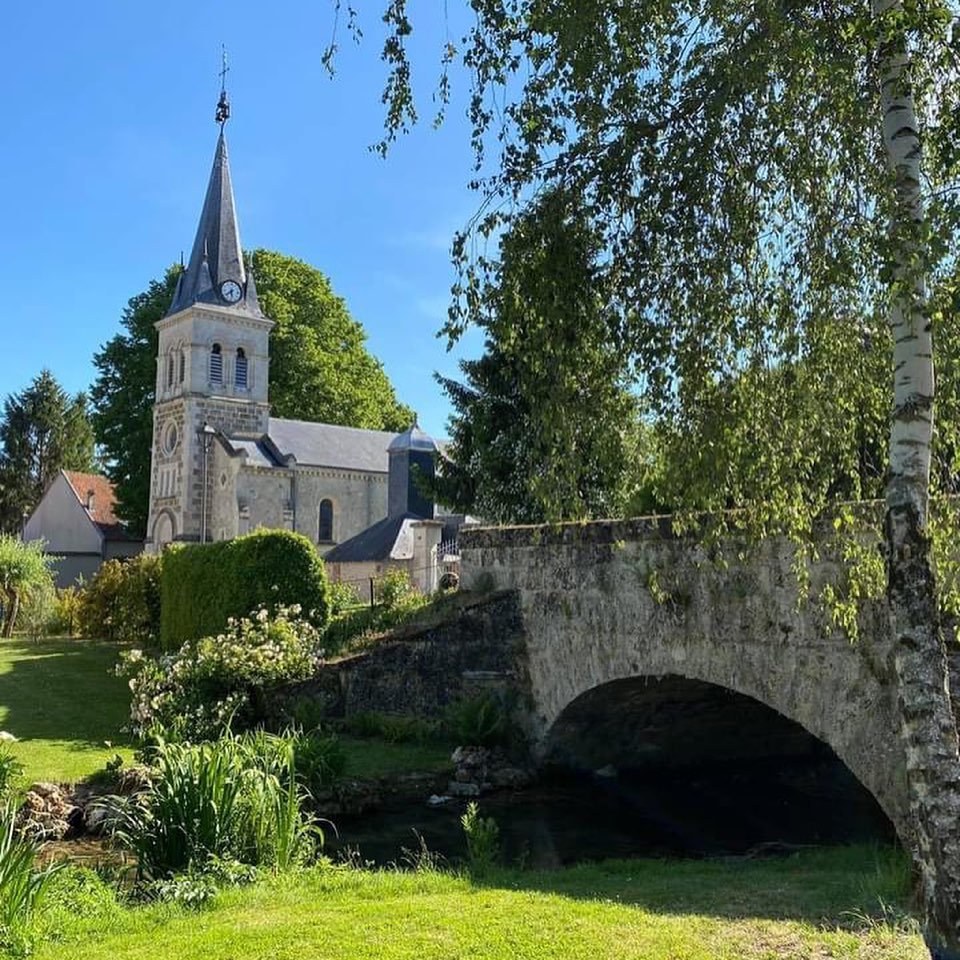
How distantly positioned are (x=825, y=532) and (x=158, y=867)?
5.51m

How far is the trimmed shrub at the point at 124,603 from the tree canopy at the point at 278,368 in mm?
15409

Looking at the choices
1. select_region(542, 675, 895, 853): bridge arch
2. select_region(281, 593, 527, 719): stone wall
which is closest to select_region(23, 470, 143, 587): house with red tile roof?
select_region(281, 593, 527, 719): stone wall

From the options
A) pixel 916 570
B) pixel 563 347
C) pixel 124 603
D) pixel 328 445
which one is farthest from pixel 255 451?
pixel 916 570

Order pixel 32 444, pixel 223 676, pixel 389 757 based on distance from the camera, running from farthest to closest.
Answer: pixel 32 444, pixel 223 676, pixel 389 757

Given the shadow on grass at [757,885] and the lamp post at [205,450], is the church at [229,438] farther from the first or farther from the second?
the shadow on grass at [757,885]

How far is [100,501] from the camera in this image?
43.9 meters

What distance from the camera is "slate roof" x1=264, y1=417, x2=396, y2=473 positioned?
3650cm

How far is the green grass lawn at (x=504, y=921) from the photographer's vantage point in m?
4.69

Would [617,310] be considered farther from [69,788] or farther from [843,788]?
[843,788]

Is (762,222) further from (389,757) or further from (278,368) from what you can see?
(278,368)

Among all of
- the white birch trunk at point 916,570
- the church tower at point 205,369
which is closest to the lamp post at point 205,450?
the church tower at point 205,369

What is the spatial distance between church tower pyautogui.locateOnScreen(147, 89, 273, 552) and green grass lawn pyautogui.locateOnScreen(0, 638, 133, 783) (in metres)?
15.0

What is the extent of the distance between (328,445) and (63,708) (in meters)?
23.5

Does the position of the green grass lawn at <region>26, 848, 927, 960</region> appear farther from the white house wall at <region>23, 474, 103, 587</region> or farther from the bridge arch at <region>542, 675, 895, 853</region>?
the white house wall at <region>23, 474, 103, 587</region>
